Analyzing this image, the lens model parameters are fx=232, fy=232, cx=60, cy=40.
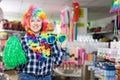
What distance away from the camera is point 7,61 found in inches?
95.8

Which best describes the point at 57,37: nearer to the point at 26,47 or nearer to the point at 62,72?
the point at 26,47

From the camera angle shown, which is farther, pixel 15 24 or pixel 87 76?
pixel 15 24

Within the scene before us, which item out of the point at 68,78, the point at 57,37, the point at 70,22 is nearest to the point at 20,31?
the point at 70,22

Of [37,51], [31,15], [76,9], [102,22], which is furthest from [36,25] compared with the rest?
[102,22]

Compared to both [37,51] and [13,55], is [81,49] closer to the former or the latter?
[37,51]

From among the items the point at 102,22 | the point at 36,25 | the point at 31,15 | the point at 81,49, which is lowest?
the point at 81,49

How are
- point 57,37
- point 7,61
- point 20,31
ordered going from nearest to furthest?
point 7,61
point 57,37
point 20,31

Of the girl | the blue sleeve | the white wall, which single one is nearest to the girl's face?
the girl

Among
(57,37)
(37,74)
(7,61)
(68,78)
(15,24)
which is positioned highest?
(15,24)

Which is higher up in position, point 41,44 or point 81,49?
point 41,44

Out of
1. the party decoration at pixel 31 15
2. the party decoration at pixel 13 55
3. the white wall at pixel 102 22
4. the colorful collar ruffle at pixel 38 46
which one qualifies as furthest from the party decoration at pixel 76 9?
the party decoration at pixel 13 55

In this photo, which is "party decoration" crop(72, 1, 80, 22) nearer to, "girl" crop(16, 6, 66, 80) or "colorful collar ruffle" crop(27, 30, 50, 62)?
"girl" crop(16, 6, 66, 80)

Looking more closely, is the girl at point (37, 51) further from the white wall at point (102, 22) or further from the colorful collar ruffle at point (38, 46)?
the white wall at point (102, 22)

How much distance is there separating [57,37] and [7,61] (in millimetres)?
637
